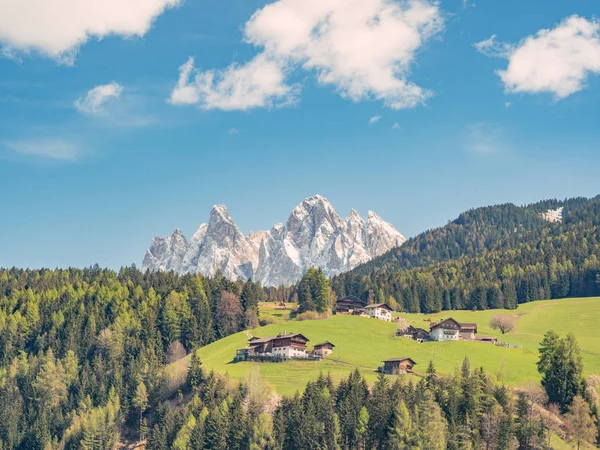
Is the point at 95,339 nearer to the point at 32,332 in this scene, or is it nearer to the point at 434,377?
the point at 32,332

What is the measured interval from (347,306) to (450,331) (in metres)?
40.3

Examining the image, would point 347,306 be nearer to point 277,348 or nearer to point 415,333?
point 415,333

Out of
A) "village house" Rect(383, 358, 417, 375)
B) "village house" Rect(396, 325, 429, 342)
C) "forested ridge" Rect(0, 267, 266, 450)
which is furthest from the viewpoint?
"village house" Rect(396, 325, 429, 342)

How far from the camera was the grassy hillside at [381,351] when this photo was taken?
130000 millimetres

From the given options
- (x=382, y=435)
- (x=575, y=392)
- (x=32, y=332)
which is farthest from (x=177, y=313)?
(x=575, y=392)

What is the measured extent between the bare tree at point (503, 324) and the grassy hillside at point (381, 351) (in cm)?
179

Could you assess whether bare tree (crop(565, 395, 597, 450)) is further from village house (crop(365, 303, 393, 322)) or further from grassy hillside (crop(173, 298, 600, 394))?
village house (crop(365, 303, 393, 322))

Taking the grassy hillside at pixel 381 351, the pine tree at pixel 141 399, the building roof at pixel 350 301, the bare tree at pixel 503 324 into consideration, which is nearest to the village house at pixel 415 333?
the grassy hillside at pixel 381 351

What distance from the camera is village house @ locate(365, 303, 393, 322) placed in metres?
185

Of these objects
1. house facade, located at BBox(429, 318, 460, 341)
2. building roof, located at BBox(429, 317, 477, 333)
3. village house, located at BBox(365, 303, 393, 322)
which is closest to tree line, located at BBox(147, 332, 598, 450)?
house facade, located at BBox(429, 318, 460, 341)

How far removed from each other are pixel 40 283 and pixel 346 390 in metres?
119

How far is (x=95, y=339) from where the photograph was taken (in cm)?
16275

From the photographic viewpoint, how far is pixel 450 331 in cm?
15862

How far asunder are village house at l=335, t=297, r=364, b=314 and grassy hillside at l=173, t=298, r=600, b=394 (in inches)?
489
